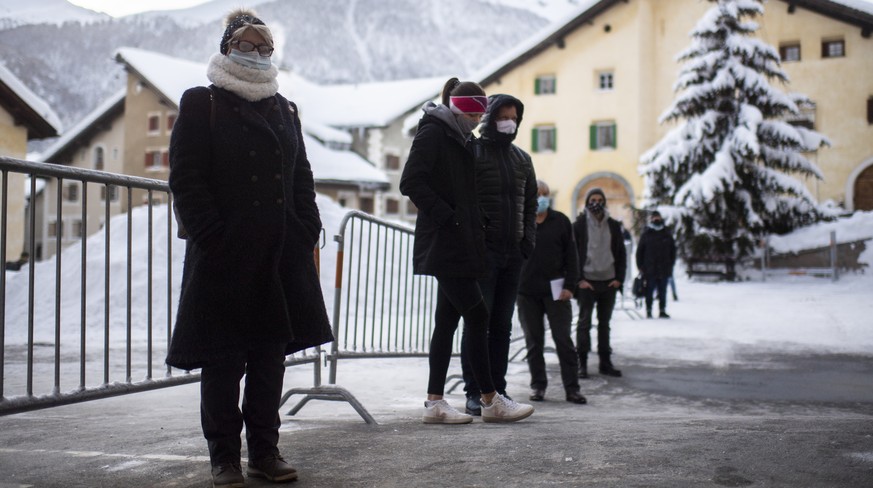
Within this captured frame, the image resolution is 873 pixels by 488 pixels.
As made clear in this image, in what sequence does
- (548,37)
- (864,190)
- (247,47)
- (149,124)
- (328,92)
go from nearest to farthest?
(247,47), (864,190), (548,37), (149,124), (328,92)

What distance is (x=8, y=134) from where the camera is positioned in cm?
3067

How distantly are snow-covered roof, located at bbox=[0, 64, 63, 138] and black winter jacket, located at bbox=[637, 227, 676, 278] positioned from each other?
21.2m

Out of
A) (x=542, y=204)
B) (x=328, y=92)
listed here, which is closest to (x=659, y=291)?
(x=542, y=204)

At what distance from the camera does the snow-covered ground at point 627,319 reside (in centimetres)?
1045

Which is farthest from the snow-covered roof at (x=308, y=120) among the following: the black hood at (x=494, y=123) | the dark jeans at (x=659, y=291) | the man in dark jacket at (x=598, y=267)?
the black hood at (x=494, y=123)

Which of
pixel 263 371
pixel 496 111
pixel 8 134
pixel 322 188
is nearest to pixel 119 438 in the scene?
pixel 263 371

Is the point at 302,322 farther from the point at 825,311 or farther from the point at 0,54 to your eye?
the point at 0,54

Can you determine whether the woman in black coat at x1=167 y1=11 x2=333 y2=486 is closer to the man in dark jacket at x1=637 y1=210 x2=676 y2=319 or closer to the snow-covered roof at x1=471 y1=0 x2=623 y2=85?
the man in dark jacket at x1=637 y1=210 x2=676 y2=319

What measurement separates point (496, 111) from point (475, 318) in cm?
140

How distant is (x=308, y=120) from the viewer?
2051 inches

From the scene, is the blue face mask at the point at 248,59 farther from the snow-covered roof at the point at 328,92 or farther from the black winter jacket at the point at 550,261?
the snow-covered roof at the point at 328,92

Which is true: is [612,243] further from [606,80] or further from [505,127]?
[606,80]

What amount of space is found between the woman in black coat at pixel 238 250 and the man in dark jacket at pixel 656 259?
1276 centimetres

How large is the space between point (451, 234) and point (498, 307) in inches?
37.5
